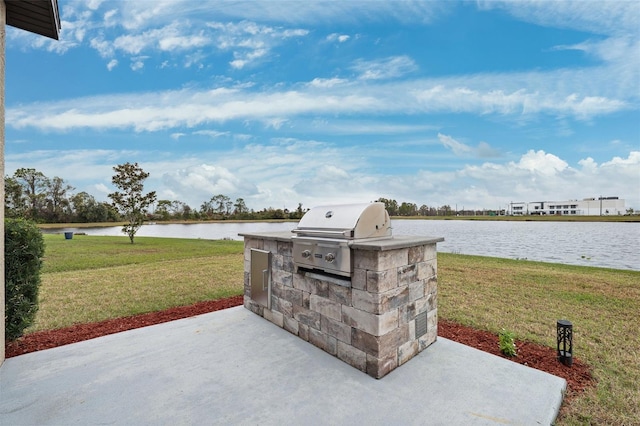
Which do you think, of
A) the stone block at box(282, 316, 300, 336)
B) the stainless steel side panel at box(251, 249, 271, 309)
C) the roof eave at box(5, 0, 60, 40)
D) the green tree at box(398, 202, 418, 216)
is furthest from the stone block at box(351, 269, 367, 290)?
the green tree at box(398, 202, 418, 216)

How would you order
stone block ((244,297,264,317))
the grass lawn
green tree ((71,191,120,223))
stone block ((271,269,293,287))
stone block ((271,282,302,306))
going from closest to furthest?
stone block ((271,282,302,306)) → stone block ((271,269,293,287)) → stone block ((244,297,264,317)) → the grass lawn → green tree ((71,191,120,223))

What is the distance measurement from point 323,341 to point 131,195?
18.0m

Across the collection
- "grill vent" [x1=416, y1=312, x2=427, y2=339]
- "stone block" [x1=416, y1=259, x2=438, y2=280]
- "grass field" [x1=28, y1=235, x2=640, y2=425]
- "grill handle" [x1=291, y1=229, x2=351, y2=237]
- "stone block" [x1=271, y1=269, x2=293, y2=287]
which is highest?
"grill handle" [x1=291, y1=229, x2=351, y2=237]

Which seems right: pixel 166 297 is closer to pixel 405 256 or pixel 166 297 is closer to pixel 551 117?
pixel 405 256

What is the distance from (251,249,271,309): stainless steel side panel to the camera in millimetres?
3516

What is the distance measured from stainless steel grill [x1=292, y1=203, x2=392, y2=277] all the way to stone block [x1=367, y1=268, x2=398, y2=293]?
0.21 meters

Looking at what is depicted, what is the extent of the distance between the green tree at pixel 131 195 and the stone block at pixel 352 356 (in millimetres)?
17278

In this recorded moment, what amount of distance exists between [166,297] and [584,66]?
38.5ft

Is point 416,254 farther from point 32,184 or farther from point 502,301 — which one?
point 32,184

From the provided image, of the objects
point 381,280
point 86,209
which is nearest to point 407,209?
point 381,280

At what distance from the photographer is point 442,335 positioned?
3.37 meters

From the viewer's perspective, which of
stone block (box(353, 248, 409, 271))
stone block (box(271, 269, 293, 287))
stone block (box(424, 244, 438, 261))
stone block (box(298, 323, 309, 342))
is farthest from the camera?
stone block (box(271, 269, 293, 287))

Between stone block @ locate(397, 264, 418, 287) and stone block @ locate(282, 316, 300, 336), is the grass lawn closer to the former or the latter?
stone block @ locate(282, 316, 300, 336)

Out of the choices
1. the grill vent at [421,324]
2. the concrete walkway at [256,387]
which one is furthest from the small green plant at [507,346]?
the grill vent at [421,324]
